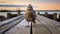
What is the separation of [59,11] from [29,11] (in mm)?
3821

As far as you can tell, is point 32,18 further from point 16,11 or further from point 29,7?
point 16,11

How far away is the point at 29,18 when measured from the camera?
1.53 metres

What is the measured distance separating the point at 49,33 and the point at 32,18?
0.37 m

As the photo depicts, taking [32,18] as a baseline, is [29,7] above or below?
above

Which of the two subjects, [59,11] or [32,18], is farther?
[59,11]

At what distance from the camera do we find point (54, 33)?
121 centimetres

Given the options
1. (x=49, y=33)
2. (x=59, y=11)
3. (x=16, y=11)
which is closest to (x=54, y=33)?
(x=49, y=33)

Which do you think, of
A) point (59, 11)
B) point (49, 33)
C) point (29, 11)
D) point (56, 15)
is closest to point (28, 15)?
point (29, 11)

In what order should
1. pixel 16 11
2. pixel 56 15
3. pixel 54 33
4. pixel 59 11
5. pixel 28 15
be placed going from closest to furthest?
pixel 54 33 < pixel 28 15 < pixel 56 15 < pixel 59 11 < pixel 16 11

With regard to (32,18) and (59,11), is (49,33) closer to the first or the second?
(32,18)

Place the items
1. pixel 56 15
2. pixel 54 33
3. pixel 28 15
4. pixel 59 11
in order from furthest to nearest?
pixel 59 11, pixel 56 15, pixel 28 15, pixel 54 33

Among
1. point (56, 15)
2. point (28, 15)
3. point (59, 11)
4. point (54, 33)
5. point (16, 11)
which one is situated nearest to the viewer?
point (54, 33)

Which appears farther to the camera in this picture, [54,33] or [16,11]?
[16,11]

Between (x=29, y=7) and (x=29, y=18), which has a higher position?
(x=29, y=7)
